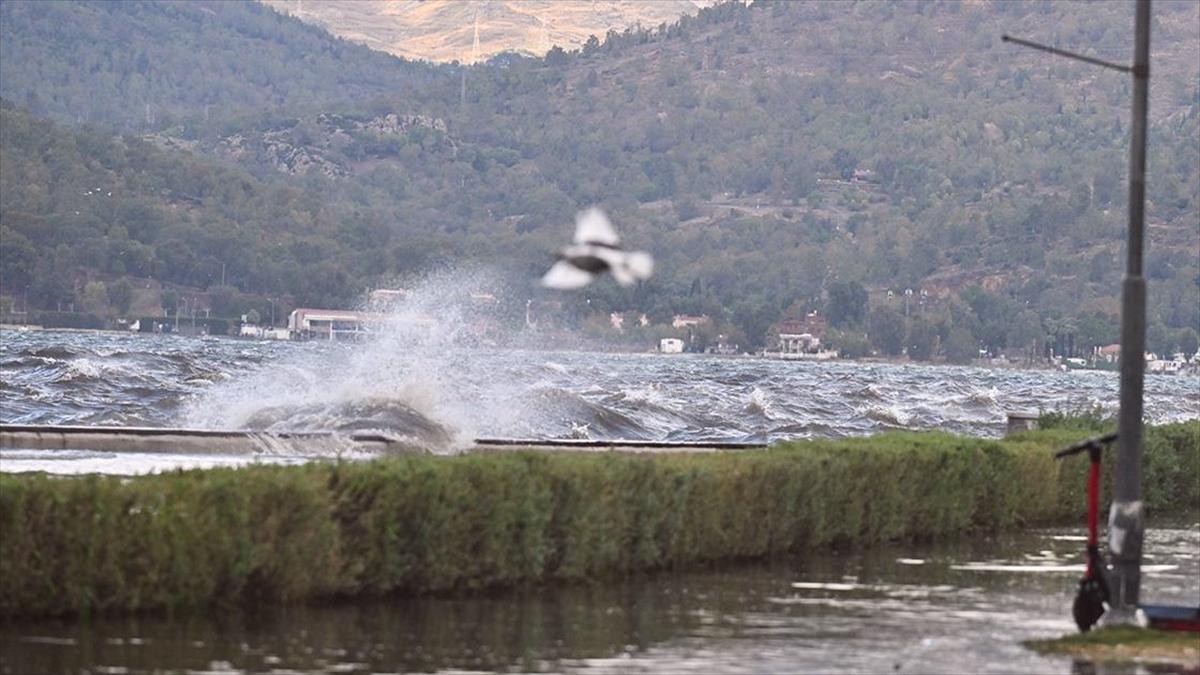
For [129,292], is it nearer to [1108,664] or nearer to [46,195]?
[46,195]

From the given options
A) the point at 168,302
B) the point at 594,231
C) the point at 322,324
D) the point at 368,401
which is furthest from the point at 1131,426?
the point at 168,302

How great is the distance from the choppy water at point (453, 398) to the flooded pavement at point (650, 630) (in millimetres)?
16785

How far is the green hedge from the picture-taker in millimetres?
17016

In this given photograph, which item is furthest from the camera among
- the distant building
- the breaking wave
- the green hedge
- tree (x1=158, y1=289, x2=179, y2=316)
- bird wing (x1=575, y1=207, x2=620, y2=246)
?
tree (x1=158, y1=289, x2=179, y2=316)

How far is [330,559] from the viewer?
733 inches

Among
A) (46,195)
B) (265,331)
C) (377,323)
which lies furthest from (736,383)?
(46,195)

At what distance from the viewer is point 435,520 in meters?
19.4

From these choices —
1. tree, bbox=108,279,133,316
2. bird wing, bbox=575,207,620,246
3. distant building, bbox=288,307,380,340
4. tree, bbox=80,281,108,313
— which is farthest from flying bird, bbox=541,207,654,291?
tree, bbox=108,279,133,316

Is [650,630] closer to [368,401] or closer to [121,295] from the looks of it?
[368,401]

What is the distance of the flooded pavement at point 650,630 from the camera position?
628 inches

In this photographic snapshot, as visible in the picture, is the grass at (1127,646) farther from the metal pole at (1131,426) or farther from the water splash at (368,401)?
Answer: the water splash at (368,401)

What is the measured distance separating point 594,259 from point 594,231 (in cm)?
47

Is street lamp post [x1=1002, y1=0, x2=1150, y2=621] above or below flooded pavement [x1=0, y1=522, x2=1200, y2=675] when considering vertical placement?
above

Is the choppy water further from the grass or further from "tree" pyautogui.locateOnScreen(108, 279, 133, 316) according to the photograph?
"tree" pyautogui.locateOnScreen(108, 279, 133, 316)
